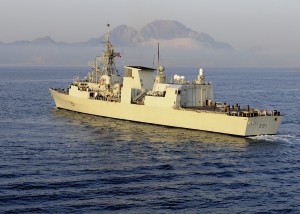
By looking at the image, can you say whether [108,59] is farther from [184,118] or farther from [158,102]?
[184,118]

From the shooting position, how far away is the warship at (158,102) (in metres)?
44.0

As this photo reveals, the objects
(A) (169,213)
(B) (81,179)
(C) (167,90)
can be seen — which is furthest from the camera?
(C) (167,90)

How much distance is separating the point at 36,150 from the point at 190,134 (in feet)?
51.2

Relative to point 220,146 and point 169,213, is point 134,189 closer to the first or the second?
point 169,213

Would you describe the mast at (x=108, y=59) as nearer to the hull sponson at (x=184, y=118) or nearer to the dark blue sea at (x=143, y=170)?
the hull sponson at (x=184, y=118)

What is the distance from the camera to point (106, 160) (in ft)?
111

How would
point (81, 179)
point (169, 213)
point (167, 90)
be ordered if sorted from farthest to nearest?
point (167, 90) < point (81, 179) < point (169, 213)

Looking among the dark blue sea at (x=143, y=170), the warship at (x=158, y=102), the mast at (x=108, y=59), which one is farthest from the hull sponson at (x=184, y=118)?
the mast at (x=108, y=59)

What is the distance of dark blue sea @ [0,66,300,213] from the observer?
24531 millimetres

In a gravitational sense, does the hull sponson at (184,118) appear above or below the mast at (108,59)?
below

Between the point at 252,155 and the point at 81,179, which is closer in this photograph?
the point at 81,179

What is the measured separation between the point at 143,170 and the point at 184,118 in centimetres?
1715

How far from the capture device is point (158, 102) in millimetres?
50094

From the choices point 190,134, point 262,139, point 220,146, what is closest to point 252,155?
point 220,146
